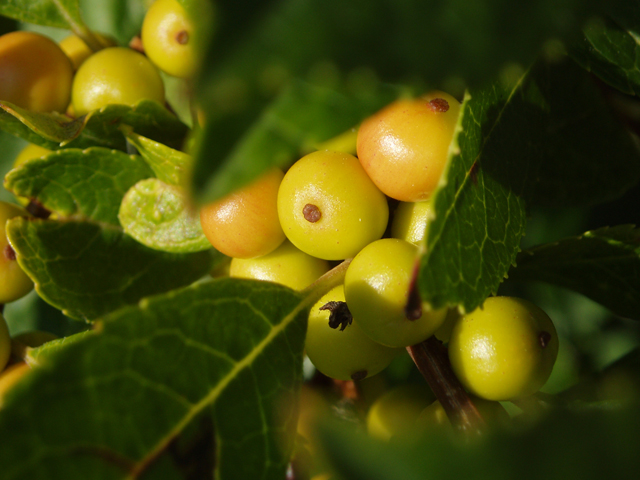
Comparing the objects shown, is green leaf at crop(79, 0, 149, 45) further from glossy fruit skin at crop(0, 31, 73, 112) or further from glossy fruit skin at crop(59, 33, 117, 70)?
glossy fruit skin at crop(0, 31, 73, 112)

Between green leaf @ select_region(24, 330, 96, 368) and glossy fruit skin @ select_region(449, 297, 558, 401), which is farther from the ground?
glossy fruit skin @ select_region(449, 297, 558, 401)

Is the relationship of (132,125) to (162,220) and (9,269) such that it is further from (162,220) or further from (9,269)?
(9,269)

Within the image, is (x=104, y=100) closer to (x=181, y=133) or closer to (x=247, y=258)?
(x=181, y=133)

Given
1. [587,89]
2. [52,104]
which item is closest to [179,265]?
[52,104]

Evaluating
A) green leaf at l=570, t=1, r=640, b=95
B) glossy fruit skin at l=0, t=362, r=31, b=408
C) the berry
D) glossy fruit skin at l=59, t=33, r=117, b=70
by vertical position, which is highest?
green leaf at l=570, t=1, r=640, b=95

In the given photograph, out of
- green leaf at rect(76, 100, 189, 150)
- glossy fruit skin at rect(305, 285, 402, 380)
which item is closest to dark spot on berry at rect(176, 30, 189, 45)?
green leaf at rect(76, 100, 189, 150)

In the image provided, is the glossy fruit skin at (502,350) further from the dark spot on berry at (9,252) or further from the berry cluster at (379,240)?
the dark spot on berry at (9,252)

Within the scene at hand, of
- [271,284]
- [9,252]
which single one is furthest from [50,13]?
[271,284]

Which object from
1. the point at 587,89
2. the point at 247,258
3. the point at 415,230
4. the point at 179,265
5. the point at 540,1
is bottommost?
the point at 179,265
